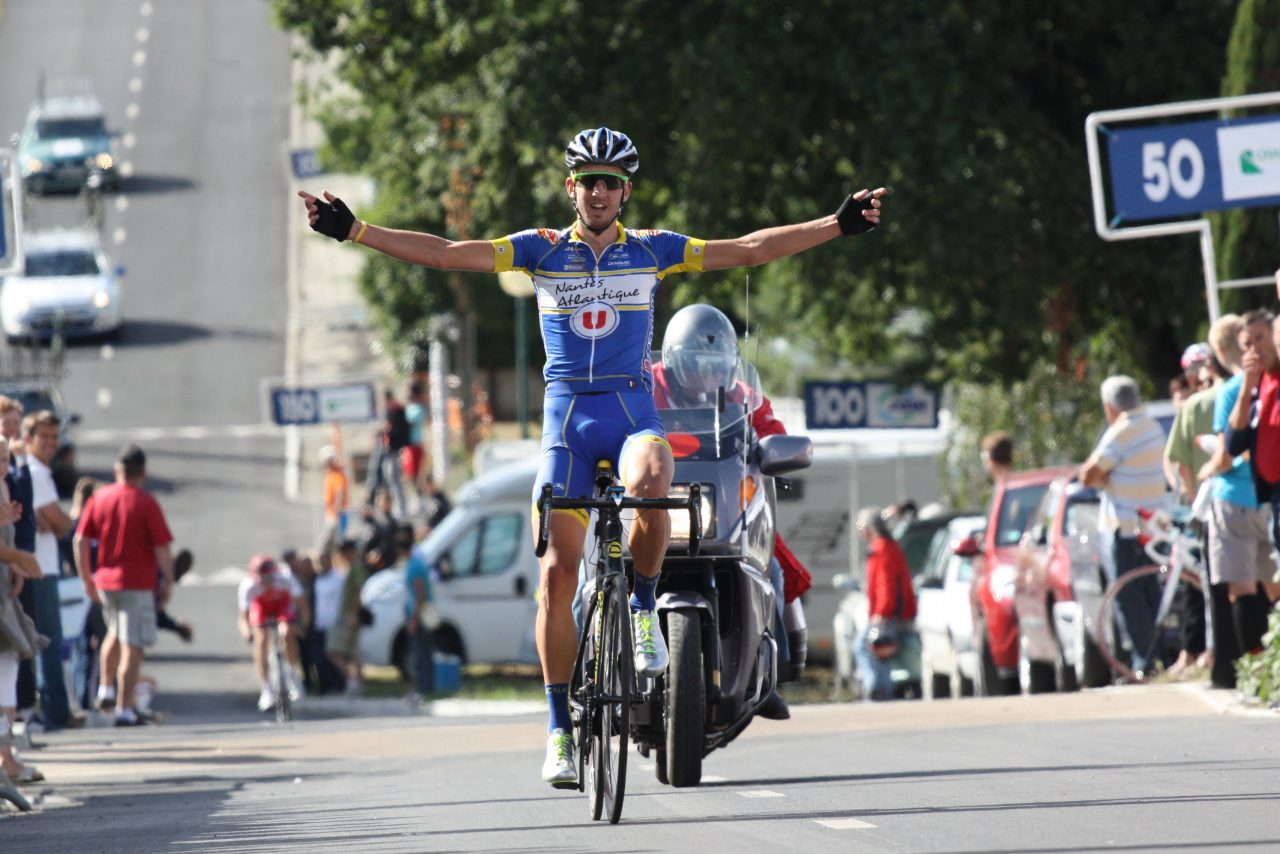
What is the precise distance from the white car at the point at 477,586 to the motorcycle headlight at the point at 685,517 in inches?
636

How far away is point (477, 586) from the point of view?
26844 mm

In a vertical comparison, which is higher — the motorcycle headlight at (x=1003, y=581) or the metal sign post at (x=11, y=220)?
the metal sign post at (x=11, y=220)

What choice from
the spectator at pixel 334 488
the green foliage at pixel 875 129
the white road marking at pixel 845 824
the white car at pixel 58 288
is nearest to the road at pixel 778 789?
the white road marking at pixel 845 824

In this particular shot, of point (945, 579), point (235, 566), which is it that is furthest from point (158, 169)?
point (945, 579)

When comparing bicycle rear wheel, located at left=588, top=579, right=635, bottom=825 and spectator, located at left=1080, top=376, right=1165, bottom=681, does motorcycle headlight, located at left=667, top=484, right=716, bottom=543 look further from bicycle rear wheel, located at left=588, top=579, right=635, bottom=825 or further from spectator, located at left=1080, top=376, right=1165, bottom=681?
spectator, located at left=1080, top=376, right=1165, bottom=681

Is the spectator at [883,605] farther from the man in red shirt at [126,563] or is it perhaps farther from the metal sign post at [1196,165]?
the man in red shirt at [126,563]

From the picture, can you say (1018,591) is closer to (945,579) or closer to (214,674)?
(945,579)

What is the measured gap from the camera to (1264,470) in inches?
496

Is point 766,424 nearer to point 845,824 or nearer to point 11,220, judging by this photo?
point 845,824

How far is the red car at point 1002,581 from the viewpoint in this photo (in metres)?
17.7

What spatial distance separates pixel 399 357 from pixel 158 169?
18023mm

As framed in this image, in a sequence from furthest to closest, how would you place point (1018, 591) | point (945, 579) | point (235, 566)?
point (235, 566)
point (945, 579)
point (1018, 591)

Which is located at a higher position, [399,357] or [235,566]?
[399,357]

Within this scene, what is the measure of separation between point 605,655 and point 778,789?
1810mm
